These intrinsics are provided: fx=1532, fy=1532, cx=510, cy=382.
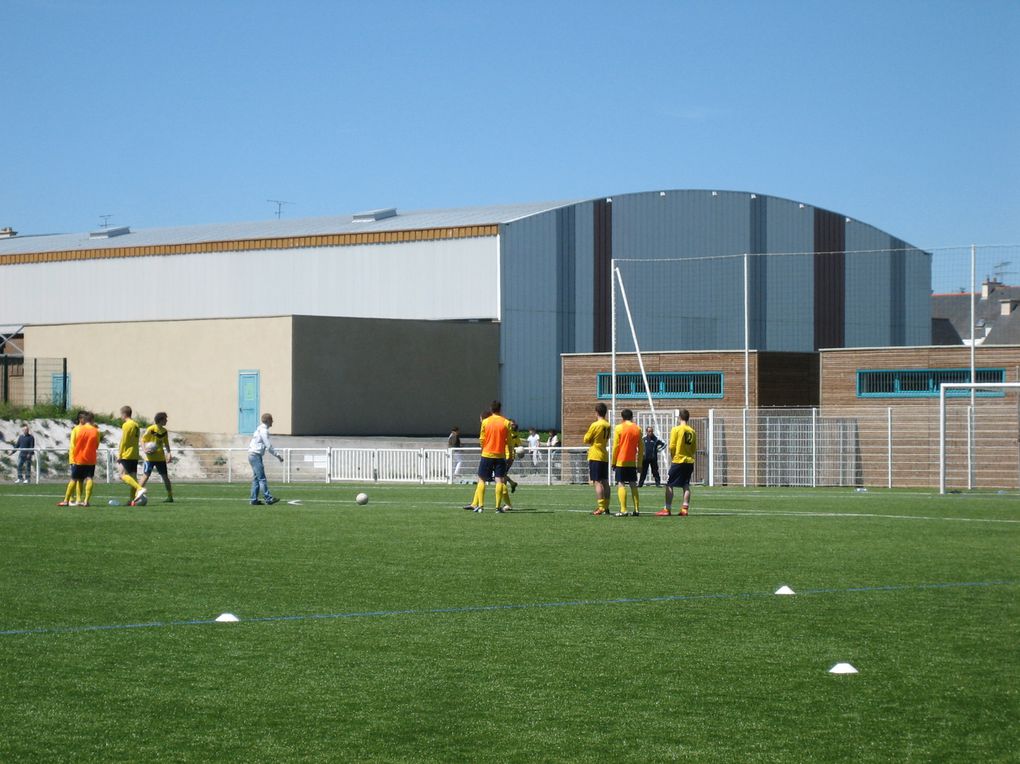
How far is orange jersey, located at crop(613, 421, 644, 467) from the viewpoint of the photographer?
76.5ft

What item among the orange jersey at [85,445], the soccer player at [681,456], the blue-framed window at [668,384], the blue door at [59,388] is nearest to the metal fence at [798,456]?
the blue-framed window at [668,384]

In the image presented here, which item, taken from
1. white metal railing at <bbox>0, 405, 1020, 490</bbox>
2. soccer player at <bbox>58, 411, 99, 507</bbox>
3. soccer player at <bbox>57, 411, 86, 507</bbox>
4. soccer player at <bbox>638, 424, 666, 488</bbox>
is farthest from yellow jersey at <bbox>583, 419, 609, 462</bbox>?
soccer player at <bbox>638, 424, 666, 488</bbox>

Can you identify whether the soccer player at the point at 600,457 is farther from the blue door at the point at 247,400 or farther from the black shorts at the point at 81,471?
the blue door at the point at 247,400

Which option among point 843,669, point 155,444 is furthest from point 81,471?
point 843,669

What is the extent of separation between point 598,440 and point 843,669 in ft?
49.0

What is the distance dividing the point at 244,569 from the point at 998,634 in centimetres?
735

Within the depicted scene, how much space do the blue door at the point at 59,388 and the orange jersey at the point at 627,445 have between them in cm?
3514

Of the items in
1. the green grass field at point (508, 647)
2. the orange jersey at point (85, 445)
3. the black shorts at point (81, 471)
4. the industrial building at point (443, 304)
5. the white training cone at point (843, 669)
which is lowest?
the green grass field at point (508, 647)

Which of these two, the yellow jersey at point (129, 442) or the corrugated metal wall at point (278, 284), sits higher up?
the corrugated metal wall at point (278, 284)

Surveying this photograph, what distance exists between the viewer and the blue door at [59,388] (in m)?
54.3

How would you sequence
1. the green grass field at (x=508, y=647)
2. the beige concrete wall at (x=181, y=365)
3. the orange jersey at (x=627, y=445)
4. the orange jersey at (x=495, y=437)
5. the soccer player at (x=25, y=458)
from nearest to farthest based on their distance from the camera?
the green grass field at (x=508, y=647) → the orange jersey at (x=627, y=445) → the orange jersey at (x=495, y=437) → the soccer player at (x=25, y=458) → the beige concrete wall at (x=181, y=365)

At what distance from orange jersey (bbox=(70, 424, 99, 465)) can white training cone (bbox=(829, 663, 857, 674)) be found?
19.3 meters

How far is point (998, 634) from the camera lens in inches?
404

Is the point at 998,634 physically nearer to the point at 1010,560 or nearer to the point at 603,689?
the point at 603,689
